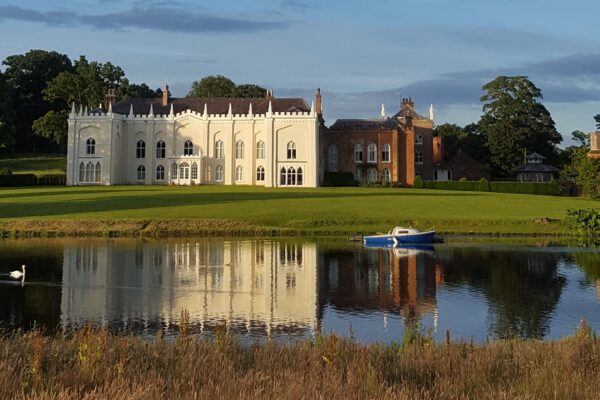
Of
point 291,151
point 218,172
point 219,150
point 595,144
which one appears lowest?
point 218,172

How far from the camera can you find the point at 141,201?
2207 inches

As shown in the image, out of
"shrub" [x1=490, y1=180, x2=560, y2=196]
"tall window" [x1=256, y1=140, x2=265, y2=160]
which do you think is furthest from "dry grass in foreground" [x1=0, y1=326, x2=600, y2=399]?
"tall window" [x1=256, y1=140, x2=265, y2=160]

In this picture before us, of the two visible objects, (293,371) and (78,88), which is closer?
(293,371)

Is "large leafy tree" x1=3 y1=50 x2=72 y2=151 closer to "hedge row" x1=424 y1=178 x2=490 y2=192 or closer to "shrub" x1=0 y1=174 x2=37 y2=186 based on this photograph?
"shrub" x1=0 y1=174 x2=37 y2=186

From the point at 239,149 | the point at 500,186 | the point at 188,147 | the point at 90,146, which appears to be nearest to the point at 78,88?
the point at 90,146

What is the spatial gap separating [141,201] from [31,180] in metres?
30.6

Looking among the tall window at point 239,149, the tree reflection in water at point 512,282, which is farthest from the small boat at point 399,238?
the tall window at point 239,149

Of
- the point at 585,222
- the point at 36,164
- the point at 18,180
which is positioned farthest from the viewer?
the point at 36,164

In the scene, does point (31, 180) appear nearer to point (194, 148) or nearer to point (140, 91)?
point (194, 148)

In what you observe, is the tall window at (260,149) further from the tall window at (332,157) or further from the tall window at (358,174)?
the tall window at (358,174)

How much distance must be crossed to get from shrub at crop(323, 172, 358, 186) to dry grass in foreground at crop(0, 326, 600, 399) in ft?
255

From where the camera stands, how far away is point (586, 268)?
29766 mm

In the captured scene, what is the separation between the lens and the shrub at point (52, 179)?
82.4 m

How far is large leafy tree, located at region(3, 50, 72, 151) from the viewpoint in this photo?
385 feet
